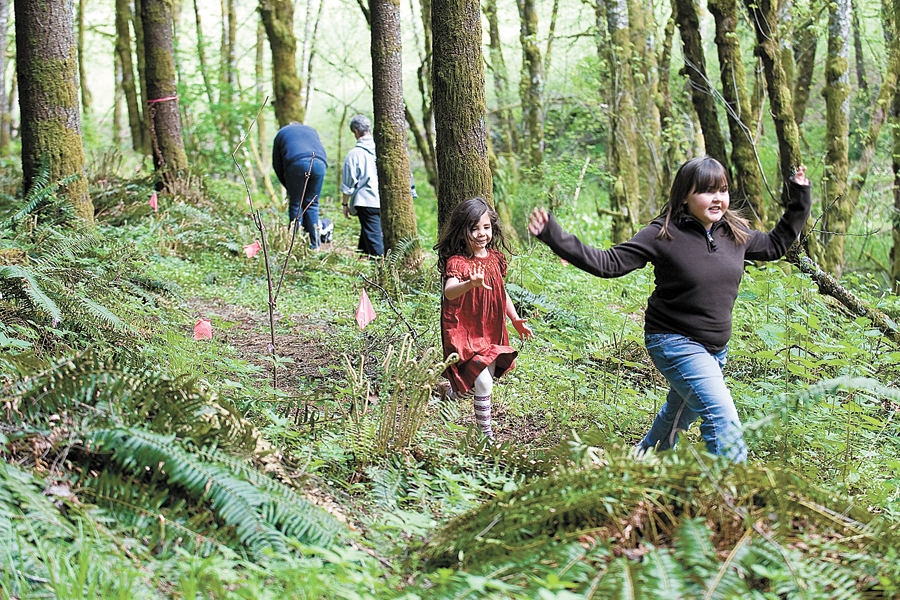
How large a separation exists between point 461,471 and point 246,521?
1229 mm

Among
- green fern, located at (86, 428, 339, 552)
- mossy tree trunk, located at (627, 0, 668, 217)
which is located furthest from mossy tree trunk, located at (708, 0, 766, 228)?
green fern, located at (86, 428, 339, 552)

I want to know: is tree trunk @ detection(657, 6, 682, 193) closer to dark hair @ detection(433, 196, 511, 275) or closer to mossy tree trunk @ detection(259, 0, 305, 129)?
mossy tree trunk @ detection(259, 0, 305, 129)

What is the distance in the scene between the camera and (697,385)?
133 inches

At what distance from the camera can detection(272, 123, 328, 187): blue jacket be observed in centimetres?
1002

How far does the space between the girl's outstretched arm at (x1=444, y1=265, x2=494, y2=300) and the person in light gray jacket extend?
547 centimetres

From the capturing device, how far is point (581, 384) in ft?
16.4

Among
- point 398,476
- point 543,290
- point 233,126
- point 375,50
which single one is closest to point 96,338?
point 398,476

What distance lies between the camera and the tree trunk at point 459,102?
18.2 feet

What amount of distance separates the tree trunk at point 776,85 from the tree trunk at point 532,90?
23.3 ft

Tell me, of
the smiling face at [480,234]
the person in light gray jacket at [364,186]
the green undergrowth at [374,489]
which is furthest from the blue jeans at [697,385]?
the person in light gray jacket at [364,186]

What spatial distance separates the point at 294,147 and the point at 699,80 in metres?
5.48

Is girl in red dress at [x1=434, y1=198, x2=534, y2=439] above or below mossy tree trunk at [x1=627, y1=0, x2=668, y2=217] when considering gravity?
below

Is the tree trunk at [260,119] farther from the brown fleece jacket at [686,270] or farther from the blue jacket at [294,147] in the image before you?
the brown fleece jacket at [686,270]

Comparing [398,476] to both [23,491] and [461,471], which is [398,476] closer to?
[461,471]
